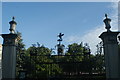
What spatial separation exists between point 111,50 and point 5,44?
5700 mm

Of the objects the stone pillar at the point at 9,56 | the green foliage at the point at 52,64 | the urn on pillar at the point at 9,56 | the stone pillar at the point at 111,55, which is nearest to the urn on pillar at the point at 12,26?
the urn on pillar at the point at 9,56

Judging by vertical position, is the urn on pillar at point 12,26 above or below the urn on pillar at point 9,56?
above

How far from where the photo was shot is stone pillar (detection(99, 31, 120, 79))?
30.1 feet

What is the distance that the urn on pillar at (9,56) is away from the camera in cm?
939

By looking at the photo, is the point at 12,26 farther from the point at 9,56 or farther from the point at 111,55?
the point at 111,55

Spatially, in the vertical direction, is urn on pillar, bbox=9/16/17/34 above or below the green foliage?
above

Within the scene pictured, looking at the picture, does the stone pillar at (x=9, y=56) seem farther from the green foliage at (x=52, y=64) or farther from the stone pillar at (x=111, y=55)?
the stone pillar at (x=111, y=55)

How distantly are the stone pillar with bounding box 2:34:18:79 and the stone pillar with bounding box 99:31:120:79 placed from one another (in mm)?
4920

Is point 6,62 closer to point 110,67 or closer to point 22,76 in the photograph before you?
point 22,76

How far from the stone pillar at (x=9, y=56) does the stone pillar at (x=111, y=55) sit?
16.1 feet

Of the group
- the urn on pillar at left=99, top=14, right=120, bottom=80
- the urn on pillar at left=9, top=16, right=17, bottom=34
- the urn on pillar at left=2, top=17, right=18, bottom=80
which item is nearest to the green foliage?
the urn on pillar at left=2, top=17, right=18, bottom=80

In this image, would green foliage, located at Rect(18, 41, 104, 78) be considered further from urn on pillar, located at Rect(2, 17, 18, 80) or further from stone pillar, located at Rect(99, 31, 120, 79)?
stone pillar, located at Rect(99, 31, 120, 79)

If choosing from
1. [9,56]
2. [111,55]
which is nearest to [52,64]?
[9,56]

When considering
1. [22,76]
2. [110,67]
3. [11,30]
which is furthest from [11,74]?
[110,67]
